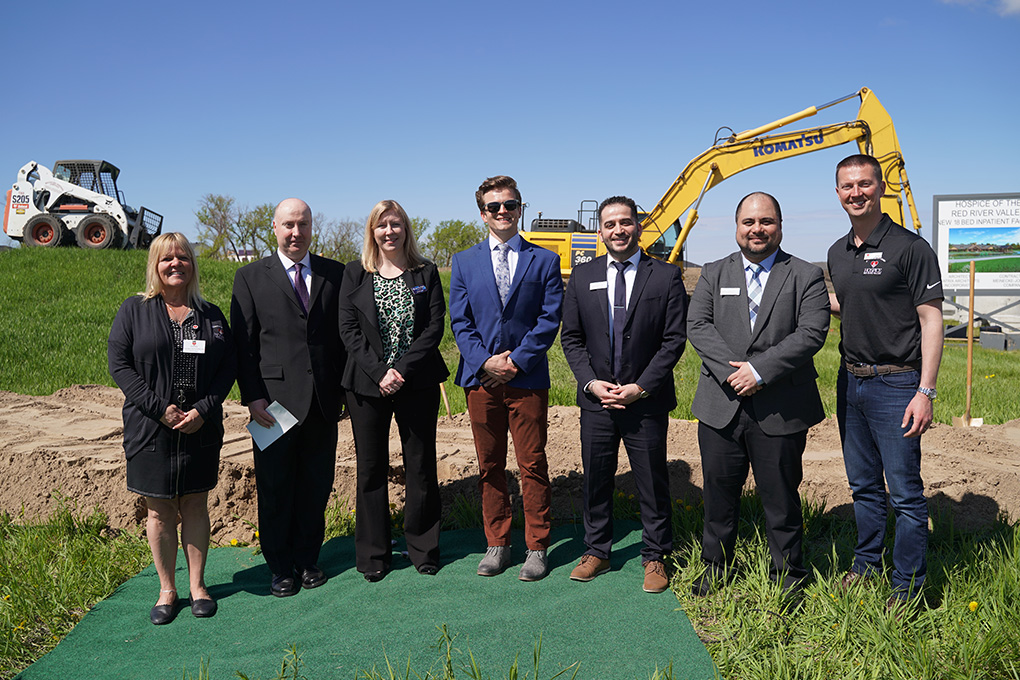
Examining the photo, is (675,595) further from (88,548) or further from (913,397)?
(88,548)

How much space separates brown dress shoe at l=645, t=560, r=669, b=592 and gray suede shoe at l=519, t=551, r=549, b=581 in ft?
1.92

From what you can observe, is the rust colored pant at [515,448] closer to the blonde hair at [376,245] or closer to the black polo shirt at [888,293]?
the blonde hair at [376,245]

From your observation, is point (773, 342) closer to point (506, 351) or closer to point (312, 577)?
point (506, 351)

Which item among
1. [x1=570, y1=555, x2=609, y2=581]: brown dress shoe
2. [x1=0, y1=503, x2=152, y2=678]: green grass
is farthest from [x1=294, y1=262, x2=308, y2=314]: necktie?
[x1=570, y1=555, x2=609, y2=581]: brown dress shoe

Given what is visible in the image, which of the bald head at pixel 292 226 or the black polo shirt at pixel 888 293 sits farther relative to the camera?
the bald head at pixel 292 226

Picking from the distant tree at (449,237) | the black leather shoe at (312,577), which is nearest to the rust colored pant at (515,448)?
the black leather shoe at (312,577)

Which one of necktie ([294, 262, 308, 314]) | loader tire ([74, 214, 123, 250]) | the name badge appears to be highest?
loader tire ([74, 214, 123, 250])

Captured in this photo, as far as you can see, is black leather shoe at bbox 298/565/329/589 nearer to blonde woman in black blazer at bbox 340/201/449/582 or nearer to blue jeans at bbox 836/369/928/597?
blonde woman in black blazer at bbox 340/201/449/582

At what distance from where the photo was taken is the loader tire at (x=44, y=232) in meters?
22.4

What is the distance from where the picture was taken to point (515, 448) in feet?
13.0

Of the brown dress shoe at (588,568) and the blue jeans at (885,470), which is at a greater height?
the blue jeans at (885,470)

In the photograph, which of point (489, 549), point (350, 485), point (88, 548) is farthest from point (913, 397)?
→ point (88, 548)

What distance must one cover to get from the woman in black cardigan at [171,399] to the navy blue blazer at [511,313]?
1.31 meters

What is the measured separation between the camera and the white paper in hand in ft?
12.3
